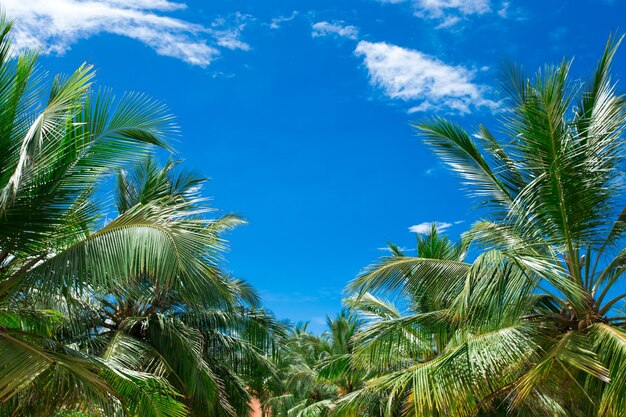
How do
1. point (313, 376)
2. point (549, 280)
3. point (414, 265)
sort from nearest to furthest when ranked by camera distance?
1. point (549, 280)
2. point (414, 265)
3. point (313, 376)

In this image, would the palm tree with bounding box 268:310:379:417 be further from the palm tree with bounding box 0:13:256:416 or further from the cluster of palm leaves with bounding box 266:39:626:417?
the palm tree with bounding box 0:13:256:416

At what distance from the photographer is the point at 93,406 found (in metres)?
6.60

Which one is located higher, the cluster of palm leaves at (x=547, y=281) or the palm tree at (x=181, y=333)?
the cluster of palm leaves at (x=547, y=281)

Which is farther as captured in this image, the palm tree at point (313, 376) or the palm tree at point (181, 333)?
the palm tree at point (313, 376)

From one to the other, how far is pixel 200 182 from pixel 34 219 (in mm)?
8491

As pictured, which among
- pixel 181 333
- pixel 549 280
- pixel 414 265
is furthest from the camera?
pixel 181 333

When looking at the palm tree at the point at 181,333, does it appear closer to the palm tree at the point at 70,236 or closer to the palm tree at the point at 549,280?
the palm tree at the point at 70,236

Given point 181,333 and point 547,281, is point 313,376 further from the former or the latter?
point 547,281

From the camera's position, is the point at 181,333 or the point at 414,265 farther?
the point at 181,333

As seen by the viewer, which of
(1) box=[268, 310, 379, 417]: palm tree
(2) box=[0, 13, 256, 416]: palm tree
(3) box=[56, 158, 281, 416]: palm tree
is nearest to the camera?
(2) box=[0, 13, 256, 416]: palm tree

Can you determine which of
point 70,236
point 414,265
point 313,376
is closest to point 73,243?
point 70,236

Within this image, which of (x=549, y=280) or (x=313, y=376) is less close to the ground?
(x=549, y=280)

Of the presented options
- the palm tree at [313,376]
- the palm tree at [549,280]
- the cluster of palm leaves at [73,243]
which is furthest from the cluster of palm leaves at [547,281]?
the palm tree at [313,376]

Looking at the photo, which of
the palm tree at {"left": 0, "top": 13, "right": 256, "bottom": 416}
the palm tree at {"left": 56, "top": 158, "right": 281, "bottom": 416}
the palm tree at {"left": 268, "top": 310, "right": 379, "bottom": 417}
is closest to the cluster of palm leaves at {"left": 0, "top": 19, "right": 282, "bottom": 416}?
the palm tree at {"left": 0, "top": 13, "right": 256, "bottom": 416}
